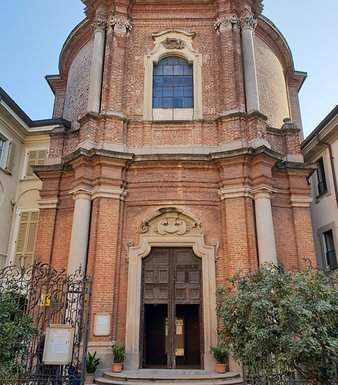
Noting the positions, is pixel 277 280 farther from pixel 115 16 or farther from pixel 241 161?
pixel 115 16

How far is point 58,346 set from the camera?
7559 millimetres

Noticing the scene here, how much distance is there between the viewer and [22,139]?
17078 mm

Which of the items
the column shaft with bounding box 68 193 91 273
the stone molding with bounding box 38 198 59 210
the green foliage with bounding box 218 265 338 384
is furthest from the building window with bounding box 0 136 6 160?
the green foliage with bounding box 218 265 338 384

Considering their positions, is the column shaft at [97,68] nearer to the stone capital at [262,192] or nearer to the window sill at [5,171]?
the window sill at [5,171]

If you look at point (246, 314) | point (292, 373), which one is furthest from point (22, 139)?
point (292, 373)

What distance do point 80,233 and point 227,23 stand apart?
10020 mm

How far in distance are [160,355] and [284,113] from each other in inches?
458

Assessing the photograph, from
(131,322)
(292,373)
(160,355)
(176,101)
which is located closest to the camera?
(292,373)

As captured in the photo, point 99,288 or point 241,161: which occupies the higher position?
point 241,161

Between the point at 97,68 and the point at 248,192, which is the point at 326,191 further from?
the point at 97,68

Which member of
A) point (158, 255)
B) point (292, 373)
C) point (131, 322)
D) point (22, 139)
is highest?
point (22, 139)

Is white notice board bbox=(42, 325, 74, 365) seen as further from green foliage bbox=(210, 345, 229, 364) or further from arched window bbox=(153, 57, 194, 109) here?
arched window bbox=(153, 57, 194, 109)

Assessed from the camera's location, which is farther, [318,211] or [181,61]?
[318,211]

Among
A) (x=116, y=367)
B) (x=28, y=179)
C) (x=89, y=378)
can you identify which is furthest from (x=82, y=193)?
(x=89, y=378)
